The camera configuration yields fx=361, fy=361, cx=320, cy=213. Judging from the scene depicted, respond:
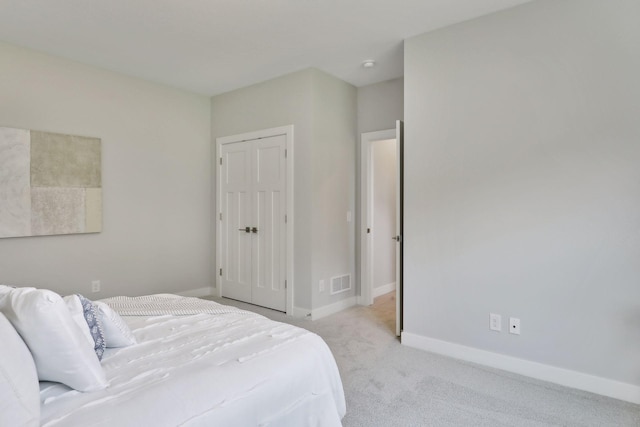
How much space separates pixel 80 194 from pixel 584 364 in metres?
4.56

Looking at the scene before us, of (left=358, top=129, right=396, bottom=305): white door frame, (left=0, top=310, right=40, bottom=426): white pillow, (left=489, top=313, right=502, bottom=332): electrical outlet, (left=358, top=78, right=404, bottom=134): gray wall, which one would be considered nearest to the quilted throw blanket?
(left=0, top=310, right=40, bottom=426): white pillow

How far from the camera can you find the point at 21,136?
10.8 feet

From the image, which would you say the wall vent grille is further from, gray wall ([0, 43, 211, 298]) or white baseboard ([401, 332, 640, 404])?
gray wall ([0, 43, 211, 298])

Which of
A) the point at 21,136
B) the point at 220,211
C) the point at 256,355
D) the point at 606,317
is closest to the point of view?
the point at 256,355

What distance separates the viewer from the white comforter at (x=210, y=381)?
115 cm

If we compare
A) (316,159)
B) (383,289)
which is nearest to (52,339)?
(316,159)

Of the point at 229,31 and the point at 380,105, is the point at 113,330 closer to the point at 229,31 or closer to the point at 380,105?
the point at 229,31

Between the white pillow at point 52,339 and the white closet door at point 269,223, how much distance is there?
287cm

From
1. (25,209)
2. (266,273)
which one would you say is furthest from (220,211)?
(25,209)

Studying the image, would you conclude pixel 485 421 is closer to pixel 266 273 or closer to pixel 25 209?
pixel 266 273

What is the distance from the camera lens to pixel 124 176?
4.06m

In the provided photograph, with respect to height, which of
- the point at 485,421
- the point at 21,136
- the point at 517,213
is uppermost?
the point at 21,136

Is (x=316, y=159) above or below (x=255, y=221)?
above

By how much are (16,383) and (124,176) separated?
11.2 feet
